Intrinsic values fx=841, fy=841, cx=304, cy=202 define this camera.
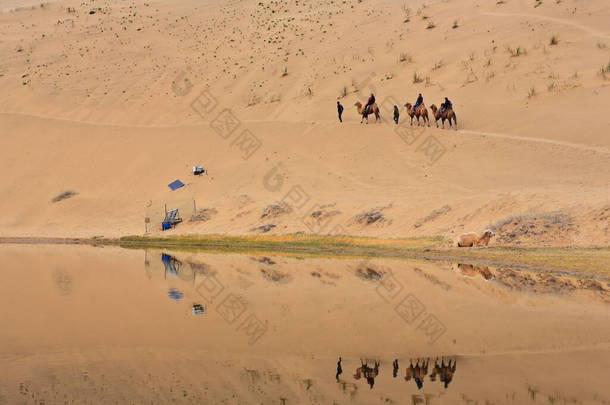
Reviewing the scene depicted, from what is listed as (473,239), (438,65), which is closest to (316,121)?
(438,65)

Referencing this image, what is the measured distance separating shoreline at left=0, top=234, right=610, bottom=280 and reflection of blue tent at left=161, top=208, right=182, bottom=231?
1.35m

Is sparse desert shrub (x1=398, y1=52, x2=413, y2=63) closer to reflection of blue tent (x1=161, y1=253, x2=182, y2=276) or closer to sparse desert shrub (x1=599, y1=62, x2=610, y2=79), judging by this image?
sparse desert shrub (x1=599, y1=62, x2=610, y2=79)

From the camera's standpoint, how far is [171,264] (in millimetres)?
28062

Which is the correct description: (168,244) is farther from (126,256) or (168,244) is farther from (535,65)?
(535,65)

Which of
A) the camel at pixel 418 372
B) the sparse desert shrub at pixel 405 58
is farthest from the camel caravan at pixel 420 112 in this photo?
the camel at pixel 418 372

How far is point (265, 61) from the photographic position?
176 ft

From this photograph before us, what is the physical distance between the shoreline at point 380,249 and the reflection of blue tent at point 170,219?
135cm

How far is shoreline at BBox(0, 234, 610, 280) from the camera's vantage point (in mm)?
22625

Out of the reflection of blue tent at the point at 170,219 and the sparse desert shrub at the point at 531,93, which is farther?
the sparse desert shrub at the point at 531,93

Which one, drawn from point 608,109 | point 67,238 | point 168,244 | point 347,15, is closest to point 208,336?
point 168,244

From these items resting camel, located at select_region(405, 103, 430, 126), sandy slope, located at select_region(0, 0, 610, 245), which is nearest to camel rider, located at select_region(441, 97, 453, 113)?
resting camel, located at select_region(405, 103, 430, 126)

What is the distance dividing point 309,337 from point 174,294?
662 cm

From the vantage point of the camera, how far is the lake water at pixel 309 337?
12.2 metres

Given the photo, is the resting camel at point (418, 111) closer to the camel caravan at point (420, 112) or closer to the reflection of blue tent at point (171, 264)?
the camel caravan at point (420, 112)
